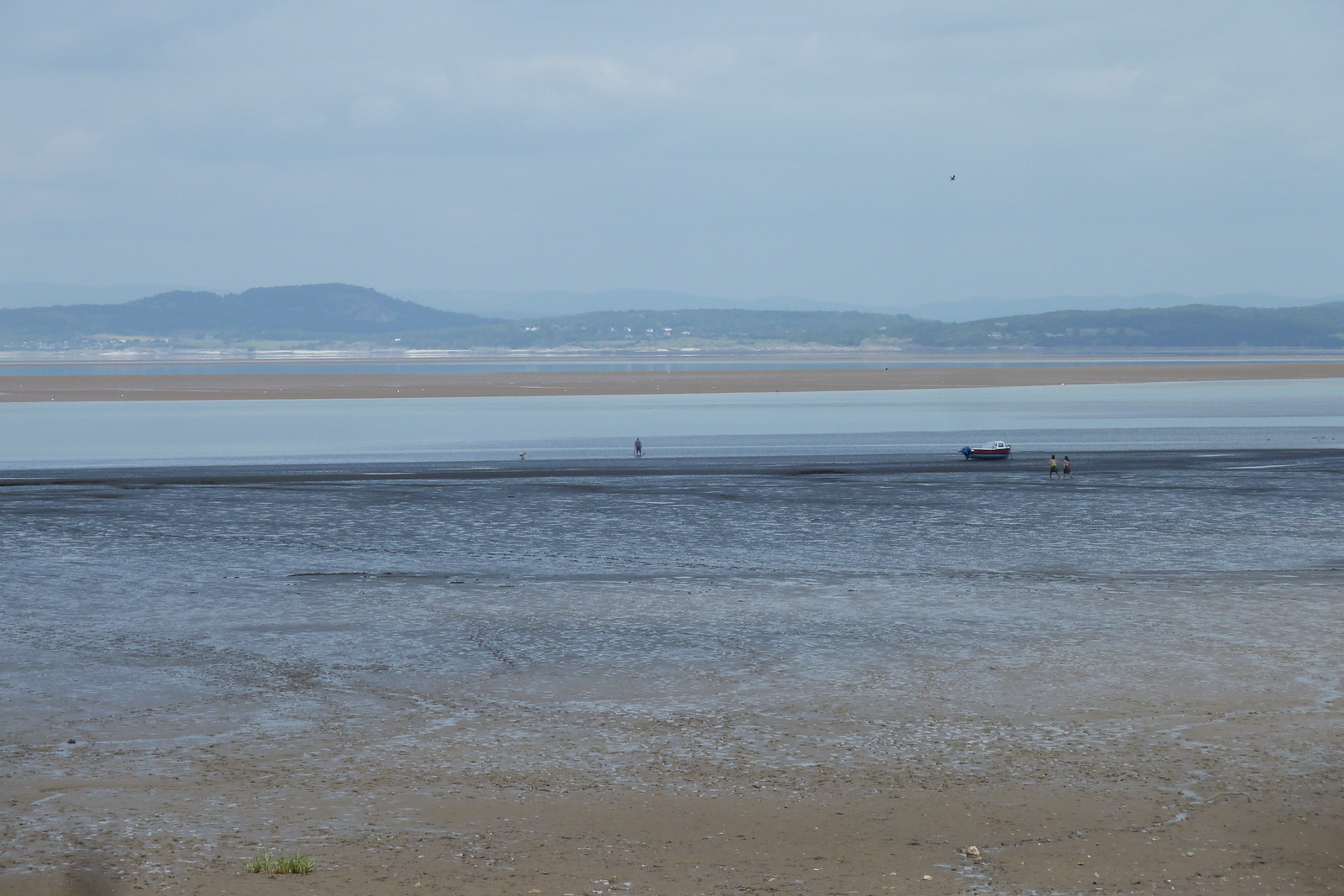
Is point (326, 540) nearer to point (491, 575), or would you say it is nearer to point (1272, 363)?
point (491, 575)

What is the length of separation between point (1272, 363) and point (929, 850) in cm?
17871

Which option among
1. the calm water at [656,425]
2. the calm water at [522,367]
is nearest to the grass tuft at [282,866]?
the calm water at [656,425]

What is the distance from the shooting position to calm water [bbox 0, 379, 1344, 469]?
56.7 metres

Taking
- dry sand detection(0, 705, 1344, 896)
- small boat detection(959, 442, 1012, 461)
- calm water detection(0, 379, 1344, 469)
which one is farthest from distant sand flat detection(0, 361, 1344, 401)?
dry sand detection(0, 705, 1344, 896)

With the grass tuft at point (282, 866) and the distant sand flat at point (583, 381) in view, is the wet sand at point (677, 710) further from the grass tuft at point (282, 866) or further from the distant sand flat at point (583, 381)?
the distant sand flat at point (583, 381)

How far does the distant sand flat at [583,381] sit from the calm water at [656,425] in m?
8.84

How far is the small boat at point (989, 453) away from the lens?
50.6 m

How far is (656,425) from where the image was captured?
237ft

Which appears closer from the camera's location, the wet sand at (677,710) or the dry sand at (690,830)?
the dry sand at (690,830)

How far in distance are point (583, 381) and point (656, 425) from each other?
59.0 meters

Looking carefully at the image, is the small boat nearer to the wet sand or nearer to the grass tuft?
the wet sand

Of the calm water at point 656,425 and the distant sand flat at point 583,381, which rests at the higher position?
the distant sand flat at point 583,381

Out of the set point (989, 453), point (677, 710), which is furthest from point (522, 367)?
point (677, 710)

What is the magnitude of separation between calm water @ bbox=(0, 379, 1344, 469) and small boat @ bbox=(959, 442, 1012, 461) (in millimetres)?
4362
